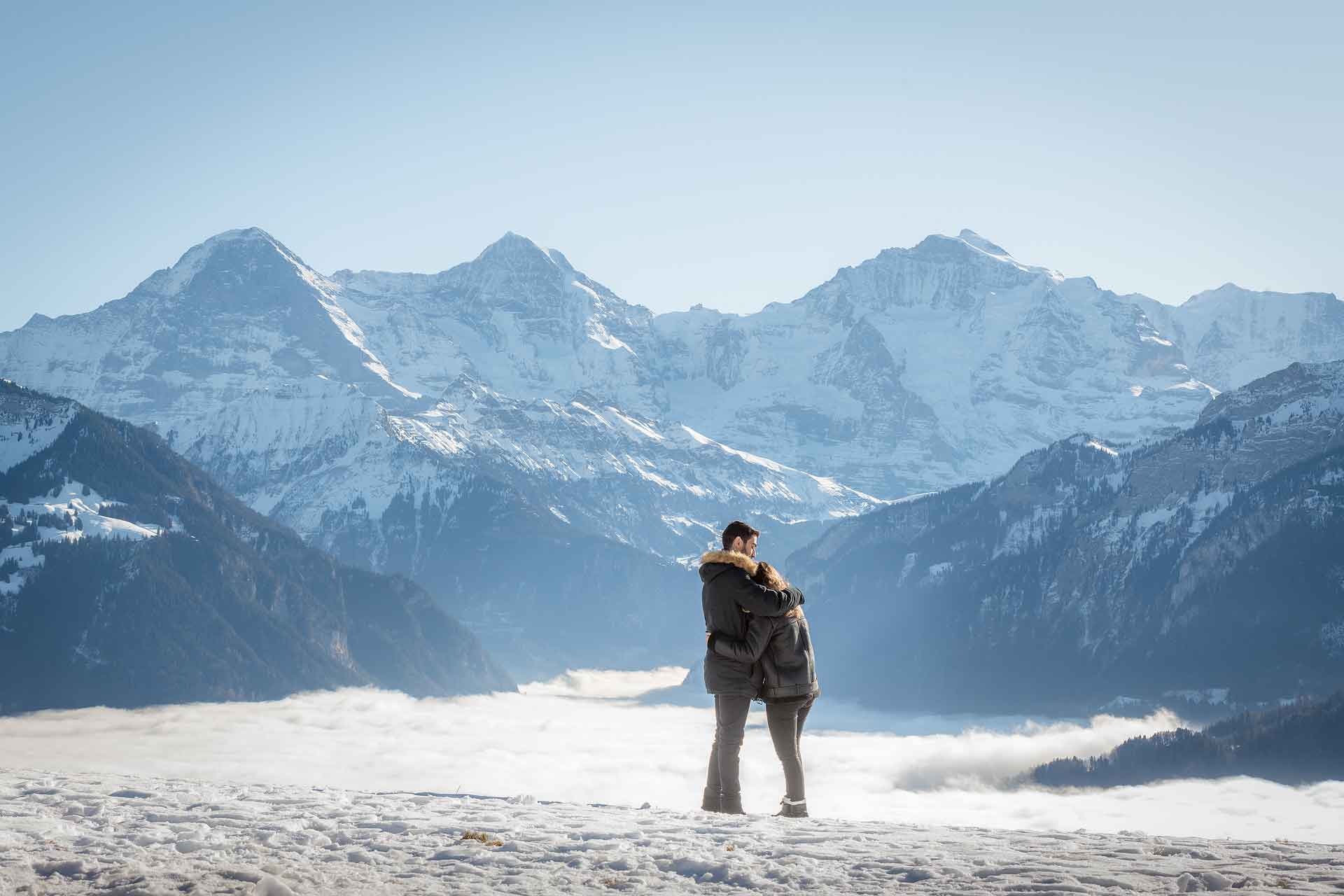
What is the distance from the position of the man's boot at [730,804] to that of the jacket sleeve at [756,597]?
4621mm

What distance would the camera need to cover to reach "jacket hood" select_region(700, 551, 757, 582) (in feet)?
102

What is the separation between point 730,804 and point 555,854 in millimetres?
7170

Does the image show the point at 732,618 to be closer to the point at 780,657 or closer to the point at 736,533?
the point at 780,657

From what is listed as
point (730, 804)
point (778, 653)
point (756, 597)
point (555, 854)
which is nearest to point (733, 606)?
point (756, 597)

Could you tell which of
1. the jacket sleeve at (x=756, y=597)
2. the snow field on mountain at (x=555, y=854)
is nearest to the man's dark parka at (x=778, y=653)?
the jacket sleeve at (x=756, y=597)

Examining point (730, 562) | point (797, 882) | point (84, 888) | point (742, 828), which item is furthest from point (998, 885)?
point (84, 888)

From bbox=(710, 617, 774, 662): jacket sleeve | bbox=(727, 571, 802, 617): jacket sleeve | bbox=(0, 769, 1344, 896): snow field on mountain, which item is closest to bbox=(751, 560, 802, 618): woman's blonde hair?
bbox=(727, 571, 802, 617): jacket sleeve

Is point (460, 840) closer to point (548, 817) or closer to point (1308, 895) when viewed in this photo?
point (548, 817)

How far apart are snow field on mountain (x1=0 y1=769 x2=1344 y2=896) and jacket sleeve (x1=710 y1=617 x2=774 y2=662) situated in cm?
330

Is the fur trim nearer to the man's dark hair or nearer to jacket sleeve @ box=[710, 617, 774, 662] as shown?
the man's dark hair

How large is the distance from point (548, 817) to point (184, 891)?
948cm

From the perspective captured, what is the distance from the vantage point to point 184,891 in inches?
918

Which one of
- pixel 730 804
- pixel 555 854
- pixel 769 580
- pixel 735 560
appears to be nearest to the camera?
pixel 555 854

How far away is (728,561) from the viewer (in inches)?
1221
